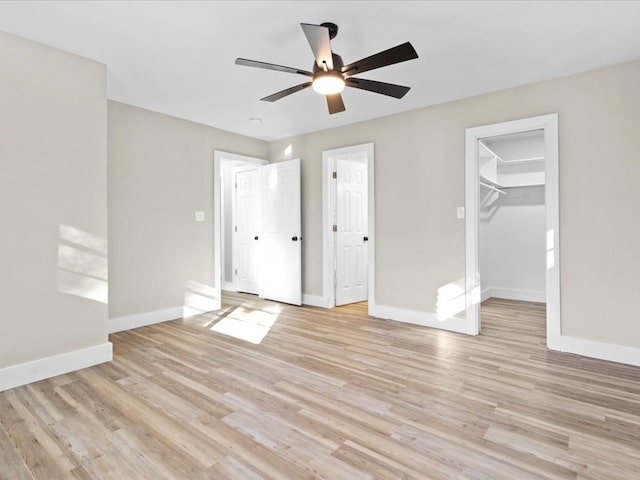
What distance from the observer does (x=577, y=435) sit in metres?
1.94

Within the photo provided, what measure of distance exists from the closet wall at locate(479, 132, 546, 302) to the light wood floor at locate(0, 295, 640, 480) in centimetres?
234

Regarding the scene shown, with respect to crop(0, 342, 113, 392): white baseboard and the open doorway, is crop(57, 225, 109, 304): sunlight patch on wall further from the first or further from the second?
the open doorway

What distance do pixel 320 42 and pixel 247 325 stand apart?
3112 mm

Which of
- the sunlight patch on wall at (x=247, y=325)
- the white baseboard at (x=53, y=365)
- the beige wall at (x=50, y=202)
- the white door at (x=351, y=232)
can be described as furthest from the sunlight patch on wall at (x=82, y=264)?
the white door at (x=351, y=232)

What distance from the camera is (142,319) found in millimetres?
4082

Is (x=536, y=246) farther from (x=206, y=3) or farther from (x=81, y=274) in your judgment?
(x=81, y=274)

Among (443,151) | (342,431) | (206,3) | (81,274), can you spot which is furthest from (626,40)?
(81,274)

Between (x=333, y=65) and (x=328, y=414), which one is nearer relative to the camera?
(x=328, y=414)

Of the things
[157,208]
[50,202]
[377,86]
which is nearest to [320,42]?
[377,86]

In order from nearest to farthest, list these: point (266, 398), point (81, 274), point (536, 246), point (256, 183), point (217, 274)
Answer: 1. point (266, 398)
2. point (81, 274)
3. point (217, 274)
4. point (536, 246)
5. point (256, 183)

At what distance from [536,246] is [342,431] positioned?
488cm

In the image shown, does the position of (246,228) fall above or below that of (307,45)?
below

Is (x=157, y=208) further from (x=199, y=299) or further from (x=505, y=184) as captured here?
(x=505, y=184)

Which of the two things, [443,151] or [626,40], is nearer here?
[626,40]
